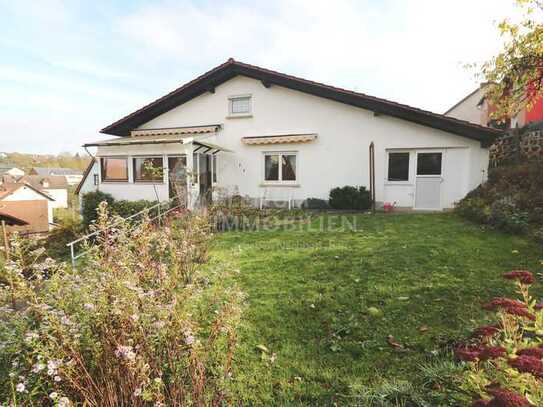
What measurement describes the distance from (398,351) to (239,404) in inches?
77.2

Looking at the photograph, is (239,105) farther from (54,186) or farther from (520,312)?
(54,186)

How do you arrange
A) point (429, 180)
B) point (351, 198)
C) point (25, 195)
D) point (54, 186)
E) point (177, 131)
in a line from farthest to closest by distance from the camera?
point (54, 186) → point (25, 195) → point (177, 131) → point (351, 198) → point (429, 180)

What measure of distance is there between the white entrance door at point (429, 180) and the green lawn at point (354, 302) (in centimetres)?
520

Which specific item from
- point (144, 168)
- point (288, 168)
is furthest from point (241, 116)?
point (144, 168)

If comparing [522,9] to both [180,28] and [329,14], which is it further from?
[180,28]

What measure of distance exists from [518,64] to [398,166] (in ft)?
18.6

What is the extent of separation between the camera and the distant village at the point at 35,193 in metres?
36.4

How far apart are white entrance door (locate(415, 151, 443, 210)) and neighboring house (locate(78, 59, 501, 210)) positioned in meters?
0.04

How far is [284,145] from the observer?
15008mm

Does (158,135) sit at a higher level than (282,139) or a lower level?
higher

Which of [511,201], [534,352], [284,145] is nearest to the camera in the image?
[534,352]

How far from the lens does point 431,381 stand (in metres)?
2.67

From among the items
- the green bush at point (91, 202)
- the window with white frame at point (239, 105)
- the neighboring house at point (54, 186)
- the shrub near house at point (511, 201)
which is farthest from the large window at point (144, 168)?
the neighboring house at point (54, 186)

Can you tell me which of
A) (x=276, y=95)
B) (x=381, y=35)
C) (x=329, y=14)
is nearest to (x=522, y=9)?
(x=381, y=35)
